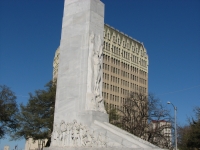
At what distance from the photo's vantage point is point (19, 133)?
34094 millimetres

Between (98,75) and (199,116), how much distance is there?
20.9 meters

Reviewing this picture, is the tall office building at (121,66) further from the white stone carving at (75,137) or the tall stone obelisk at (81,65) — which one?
the white stone carving at (75,137)

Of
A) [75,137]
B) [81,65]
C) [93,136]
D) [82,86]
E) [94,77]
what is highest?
[81,65]

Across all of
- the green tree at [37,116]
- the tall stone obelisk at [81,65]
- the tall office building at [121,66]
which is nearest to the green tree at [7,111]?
the green tree at [37,116]

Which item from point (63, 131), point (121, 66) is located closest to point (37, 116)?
point (63, 131)

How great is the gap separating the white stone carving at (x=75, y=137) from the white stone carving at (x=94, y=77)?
164cm

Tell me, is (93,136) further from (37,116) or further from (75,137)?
(37,116)

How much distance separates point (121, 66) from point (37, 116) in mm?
51284

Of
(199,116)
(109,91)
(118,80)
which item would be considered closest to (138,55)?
(118,80)

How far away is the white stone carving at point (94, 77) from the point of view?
18.8 m

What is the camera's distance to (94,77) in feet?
63.9

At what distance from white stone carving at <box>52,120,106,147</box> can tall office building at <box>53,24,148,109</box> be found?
53.7 metres

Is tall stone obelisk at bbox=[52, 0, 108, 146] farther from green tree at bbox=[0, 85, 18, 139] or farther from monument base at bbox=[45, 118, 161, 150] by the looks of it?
green tree at bbox=[0, 85, 18, 139]

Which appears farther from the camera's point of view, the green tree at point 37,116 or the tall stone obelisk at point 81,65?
the green tree at point 37,116
